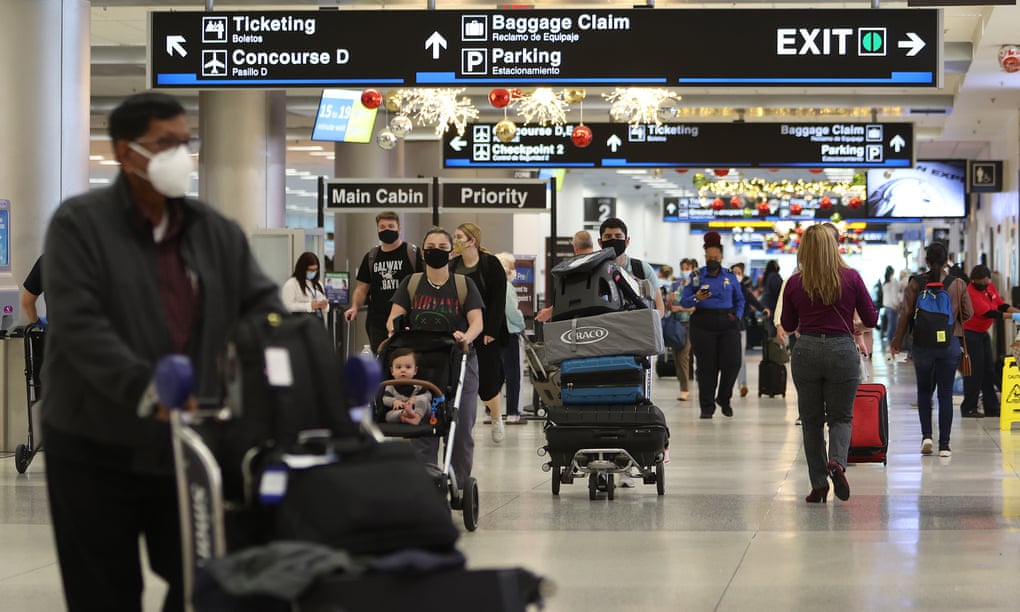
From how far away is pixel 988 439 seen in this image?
40.8ft

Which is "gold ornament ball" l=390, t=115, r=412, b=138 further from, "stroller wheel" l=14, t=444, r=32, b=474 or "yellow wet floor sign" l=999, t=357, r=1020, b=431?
"stroller wheel" l=14, t=444, r=32, b=474

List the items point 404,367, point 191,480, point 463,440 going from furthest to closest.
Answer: point 463,440
point 404,367
point 191,480

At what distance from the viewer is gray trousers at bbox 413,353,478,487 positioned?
751 cm

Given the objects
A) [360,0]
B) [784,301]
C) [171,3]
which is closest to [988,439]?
[784,301]

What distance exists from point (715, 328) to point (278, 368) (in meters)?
11.9

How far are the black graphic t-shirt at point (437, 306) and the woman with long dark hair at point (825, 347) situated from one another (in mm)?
1863

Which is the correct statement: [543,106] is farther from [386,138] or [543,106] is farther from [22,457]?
[22,457]

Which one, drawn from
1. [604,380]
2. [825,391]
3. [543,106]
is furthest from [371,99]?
[825,391]

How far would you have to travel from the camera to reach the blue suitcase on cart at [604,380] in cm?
853

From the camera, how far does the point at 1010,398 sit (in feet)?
43.6

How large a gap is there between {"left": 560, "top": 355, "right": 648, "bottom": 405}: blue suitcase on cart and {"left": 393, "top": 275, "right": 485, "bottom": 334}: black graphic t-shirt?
94 cm

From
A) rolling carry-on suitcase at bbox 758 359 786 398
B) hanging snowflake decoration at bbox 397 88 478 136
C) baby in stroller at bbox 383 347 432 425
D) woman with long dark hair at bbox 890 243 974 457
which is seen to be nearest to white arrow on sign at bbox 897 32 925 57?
woman with long dark hair at bbox 890 243 974 457

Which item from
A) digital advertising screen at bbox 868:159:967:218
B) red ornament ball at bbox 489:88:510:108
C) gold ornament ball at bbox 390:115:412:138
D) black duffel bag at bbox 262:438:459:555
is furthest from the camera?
digital advertising screen at bbox 868:159:967:218

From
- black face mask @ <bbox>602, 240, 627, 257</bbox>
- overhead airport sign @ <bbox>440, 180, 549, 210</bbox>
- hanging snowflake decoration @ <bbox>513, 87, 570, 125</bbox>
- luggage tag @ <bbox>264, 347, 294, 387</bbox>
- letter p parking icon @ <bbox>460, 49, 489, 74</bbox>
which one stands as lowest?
luggage tag @ <bbox>264, 347, 294, 387</bbox>
